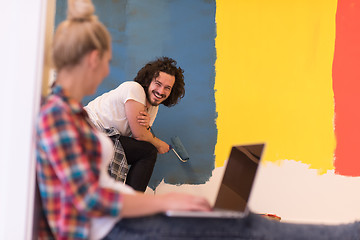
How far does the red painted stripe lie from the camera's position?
2.66m

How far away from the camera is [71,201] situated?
33.2 inches

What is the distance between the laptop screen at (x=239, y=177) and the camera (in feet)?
3.80

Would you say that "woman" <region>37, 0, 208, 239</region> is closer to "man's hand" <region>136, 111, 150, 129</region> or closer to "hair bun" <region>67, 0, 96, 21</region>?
"hair bun" <region>67, 0, 96, 21</region>

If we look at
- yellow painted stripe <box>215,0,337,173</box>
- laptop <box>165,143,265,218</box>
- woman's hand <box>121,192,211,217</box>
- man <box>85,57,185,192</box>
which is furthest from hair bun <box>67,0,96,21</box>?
yellow painted stripe <box>215,0,337,173</box>

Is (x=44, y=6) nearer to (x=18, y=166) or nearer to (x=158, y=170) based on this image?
(x=18, y=166)

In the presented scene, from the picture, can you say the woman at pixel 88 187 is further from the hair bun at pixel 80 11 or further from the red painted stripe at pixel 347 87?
the red painted stripe at pixel 347 87

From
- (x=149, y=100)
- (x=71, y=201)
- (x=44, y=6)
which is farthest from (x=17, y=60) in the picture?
(x=149, y=100)

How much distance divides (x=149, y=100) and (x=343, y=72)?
1368 mm

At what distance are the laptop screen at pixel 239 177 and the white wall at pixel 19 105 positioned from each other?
0.55m

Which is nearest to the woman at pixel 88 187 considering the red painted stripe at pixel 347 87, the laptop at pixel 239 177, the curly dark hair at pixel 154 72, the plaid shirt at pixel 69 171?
the plaid shirt at pixel 69 171

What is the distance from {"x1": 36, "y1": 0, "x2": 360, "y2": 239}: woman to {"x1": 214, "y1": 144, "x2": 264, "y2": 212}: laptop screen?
235mm

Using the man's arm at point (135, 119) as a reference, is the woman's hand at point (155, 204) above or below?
below

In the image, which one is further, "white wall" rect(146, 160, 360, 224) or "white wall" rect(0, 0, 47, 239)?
"white wall" rect(146, 160, 360, 224)

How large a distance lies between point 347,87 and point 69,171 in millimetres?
2357
